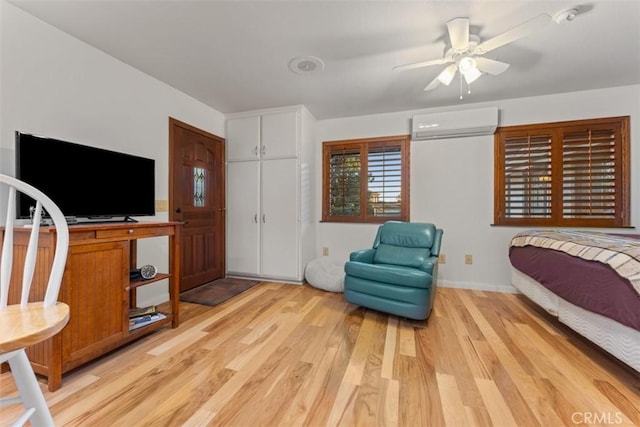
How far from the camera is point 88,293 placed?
1.59 m

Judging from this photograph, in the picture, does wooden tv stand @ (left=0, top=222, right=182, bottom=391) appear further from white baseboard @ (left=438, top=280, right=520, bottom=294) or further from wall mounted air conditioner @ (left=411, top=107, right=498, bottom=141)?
white baseboard @ (left=438, top=280, right=520, bottom=294)

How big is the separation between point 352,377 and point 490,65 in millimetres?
2373

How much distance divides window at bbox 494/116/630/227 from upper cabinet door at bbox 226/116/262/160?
2977mm

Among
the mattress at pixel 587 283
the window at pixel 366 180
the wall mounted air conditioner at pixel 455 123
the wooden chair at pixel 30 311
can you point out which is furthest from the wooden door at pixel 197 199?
the mattress at pixel 587 283

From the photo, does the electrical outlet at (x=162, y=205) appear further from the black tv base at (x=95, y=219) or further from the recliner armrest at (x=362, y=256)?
the recliner armrest at (x=362, y=256)

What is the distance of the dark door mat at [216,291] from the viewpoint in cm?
279

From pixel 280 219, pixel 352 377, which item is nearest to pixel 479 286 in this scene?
pixel 352 377

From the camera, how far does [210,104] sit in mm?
3320

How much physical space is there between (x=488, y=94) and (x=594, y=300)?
7.48 ft

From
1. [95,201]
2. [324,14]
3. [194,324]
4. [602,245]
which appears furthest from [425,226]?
[95,201]

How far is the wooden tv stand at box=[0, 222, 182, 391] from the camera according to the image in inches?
56.9

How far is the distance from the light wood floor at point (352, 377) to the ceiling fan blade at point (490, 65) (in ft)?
6.65

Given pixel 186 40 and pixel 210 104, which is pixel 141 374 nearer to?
pixel 186 40

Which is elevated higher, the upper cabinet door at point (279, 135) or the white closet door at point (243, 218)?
the upper cabinet door at point (279, 135)
